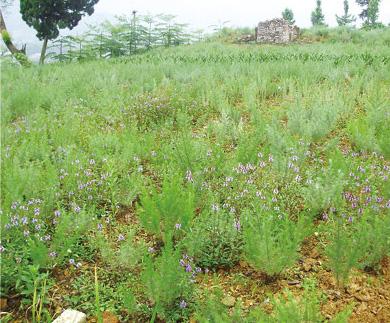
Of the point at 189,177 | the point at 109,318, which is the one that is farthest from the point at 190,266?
the point at 189,177

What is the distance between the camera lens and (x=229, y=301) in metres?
2.60

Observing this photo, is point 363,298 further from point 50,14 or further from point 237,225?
point 50,14

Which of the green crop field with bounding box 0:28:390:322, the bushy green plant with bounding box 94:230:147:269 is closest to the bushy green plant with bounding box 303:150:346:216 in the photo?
the green crop field with bounding box 0:28:390:322

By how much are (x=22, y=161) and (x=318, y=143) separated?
11.0 feet

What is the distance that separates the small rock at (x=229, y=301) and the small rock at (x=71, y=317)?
90cm

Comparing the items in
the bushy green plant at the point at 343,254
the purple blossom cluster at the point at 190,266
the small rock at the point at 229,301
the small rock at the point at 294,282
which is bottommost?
the small rock at the point at 229,301

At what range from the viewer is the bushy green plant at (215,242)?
2.82 meters

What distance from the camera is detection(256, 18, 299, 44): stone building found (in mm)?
22337

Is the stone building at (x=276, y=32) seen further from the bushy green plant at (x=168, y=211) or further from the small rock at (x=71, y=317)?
the small rock at (x=71, y=317)

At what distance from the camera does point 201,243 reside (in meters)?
2.82

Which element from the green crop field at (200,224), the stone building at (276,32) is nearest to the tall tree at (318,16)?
the stone building at (276,32)

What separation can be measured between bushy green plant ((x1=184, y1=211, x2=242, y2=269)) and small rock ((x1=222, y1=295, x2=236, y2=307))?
0.97 feet

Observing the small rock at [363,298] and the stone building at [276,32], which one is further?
the stone building at [276,32]

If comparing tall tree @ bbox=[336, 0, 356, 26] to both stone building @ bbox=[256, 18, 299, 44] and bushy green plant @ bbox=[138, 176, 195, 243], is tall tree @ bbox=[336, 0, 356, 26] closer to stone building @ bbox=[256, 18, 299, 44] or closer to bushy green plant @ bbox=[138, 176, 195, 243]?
stone building @ bbox=[256, 18, 299, 44]
